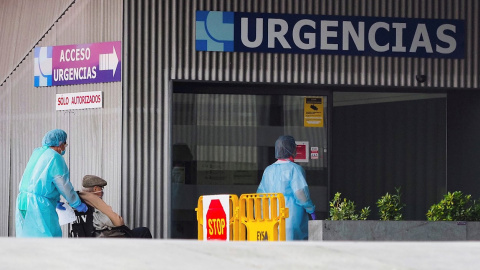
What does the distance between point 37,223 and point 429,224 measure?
353 cm

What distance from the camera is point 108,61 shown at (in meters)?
13.2

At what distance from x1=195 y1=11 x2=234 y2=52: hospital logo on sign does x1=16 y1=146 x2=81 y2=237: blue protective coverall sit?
3.17 m

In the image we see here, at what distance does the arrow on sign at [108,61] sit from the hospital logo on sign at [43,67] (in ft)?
3.11

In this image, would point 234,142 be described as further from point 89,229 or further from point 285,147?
point 89,229

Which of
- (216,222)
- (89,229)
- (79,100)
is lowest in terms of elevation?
(89,229)

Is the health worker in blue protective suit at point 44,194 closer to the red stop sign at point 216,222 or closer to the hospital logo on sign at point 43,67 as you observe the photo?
the red stop sign at point 216,222

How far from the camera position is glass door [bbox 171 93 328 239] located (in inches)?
525

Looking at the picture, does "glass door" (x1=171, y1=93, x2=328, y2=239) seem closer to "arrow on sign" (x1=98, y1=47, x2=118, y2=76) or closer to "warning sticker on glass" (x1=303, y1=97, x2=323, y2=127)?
"warning sticker on glass" (x1=303, y1=97, x2=323, y2=127)

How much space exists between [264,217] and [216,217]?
1.94 feet

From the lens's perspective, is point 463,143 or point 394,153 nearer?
point 463,143

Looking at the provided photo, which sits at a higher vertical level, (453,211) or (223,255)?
(223,255)

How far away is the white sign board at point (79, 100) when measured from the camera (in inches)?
523

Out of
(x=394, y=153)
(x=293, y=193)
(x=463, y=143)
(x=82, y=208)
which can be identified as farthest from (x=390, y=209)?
(x=82, y=208)

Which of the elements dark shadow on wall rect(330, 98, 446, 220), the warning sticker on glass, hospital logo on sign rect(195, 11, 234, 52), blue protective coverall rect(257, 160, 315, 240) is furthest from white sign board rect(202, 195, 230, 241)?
dark shadow on wall rect(330, 98, 446, 220)
